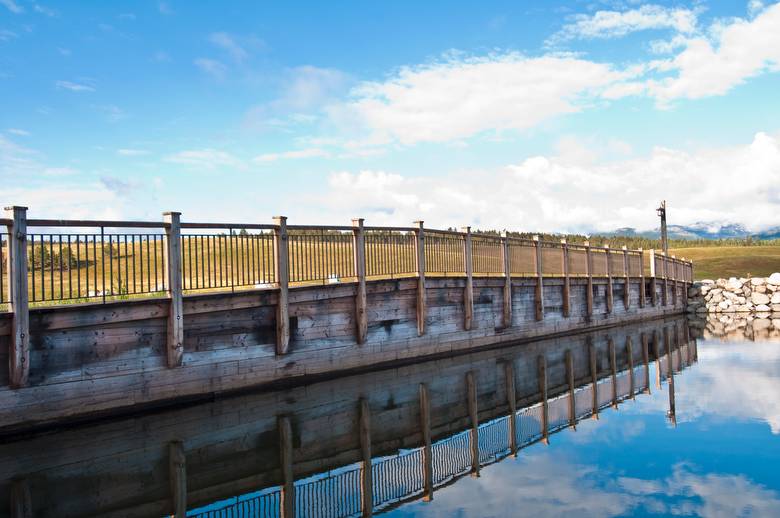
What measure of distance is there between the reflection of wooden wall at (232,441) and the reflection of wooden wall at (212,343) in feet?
1.66

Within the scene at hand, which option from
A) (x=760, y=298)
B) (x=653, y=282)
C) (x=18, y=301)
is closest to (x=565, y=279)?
(x=653, y=282)

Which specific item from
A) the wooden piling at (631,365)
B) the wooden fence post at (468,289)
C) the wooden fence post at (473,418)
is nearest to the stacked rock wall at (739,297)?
the wooden piling at (631,365)

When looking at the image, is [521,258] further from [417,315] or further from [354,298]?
[354,298]

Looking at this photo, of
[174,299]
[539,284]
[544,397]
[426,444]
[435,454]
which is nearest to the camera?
[435,454]

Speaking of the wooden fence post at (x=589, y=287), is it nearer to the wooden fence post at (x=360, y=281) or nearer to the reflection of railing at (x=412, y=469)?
the wooden fence post at (x=360, y=281)

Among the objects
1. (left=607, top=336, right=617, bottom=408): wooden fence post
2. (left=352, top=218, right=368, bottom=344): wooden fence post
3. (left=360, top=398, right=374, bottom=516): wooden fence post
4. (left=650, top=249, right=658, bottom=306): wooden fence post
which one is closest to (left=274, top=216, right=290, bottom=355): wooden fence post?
(left=352, top=218, right=368, bottom=344): wooden fence post

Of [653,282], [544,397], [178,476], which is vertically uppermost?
[653,282]

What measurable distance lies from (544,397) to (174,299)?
7.96 metres

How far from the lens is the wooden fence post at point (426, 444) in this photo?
25.9 feet

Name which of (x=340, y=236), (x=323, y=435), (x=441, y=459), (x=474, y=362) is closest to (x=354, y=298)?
(x=340, y=236)

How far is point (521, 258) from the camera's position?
2320 centimetres

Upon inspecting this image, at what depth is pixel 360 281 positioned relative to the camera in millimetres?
15727

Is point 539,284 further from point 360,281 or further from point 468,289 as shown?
point 360,281

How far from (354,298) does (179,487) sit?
8324 mm
